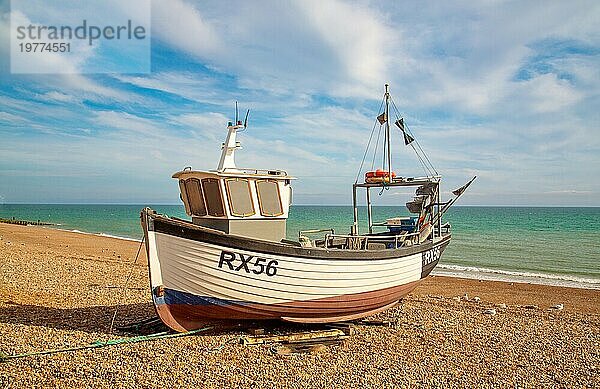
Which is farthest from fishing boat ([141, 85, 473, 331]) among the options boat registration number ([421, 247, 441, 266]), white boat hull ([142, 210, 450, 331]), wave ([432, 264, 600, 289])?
wave ([432, 264, 600, 289])

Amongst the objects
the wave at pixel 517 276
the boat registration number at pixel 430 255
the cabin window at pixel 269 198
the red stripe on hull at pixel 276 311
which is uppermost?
the cabin window at pixel 269 198

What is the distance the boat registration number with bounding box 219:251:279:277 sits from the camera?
8.70 meters

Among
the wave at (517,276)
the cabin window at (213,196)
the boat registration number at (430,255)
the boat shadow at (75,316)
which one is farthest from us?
the wave at (517,276)

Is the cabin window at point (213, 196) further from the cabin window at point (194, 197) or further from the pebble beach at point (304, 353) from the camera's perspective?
the pebble beach at point (304, 353)

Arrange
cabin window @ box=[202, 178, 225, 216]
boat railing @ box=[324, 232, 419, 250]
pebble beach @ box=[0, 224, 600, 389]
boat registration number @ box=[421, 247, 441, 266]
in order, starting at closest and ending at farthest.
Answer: pebble beach @ box=[0, 224, 600, 389] < cabin window @ box=[202, 178, 225, 216] < boat railing @ box=[324, 232, 419, 250] < boat registration number @ box=[421, 247, 441, 266]

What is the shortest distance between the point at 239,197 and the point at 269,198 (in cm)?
77

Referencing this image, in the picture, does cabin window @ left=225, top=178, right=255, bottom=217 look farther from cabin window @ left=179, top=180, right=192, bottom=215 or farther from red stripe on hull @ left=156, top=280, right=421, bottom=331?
red stripe on hull @ left=156, top=280, right=421, bottom=331

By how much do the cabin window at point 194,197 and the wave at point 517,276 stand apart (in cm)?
1724

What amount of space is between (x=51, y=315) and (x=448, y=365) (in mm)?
8776

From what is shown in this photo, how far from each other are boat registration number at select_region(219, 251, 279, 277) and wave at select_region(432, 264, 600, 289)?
17115 millimetres

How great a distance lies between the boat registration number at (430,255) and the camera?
42.5ft

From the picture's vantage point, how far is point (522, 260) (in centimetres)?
3084

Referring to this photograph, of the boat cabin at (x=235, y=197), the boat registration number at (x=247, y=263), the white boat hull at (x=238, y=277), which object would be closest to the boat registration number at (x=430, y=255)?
the white boat hull at (x=238, y=277)

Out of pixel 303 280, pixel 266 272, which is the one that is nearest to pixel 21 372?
pixel 266 272
